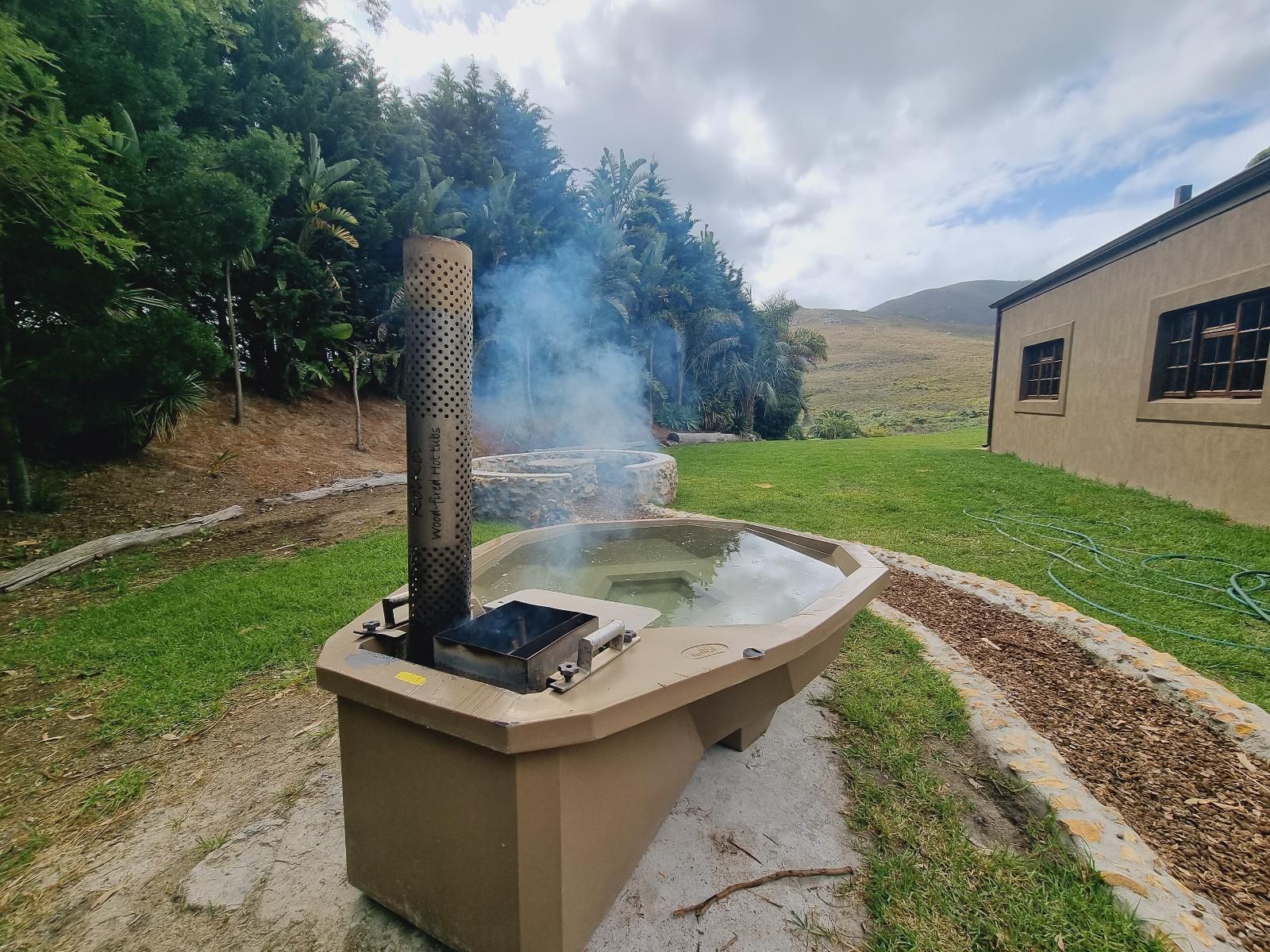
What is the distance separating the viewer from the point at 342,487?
8273mm

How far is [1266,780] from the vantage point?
81.2 inches

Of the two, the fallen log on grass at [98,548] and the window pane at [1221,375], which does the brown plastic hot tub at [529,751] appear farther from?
the window pane at [1221,375]

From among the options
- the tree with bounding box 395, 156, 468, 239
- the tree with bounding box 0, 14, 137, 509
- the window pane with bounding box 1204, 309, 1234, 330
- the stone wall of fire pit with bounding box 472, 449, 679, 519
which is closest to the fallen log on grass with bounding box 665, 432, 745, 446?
the stone wall of fire pit with bounding box 472, 449, 679, 519

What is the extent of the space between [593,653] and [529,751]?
35 centimetres

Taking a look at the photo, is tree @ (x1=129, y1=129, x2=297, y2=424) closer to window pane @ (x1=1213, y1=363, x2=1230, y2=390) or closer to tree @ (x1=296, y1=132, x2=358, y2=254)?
tree @ (x1=296, y1=132, x2=358, y2=254)

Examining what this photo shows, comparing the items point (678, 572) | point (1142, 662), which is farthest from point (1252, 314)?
point (678, 572)

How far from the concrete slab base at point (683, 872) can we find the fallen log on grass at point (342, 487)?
637 centimetres

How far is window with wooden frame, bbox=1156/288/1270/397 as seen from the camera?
5805 millimetres

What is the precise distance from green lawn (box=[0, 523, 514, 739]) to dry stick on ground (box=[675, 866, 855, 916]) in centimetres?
254

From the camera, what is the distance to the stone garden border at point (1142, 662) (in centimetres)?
233

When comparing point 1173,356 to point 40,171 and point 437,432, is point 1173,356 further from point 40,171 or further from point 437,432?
point 40,171

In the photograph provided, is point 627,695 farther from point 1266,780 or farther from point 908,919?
point 1266,780

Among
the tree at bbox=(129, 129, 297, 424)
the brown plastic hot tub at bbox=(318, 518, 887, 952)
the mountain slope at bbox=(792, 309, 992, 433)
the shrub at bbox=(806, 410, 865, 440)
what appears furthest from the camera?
the mountain slope at bbox=(792, 309, 992, 433)

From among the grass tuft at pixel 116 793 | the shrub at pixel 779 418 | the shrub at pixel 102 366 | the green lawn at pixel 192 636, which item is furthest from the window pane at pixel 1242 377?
the shrub at pixel 779 418
